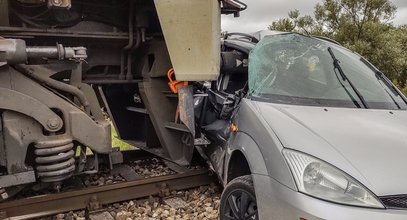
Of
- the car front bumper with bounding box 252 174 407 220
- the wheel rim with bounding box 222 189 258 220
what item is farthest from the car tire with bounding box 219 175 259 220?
the car front bumper with bounding box 252 174 407 220

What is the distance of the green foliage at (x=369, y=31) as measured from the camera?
1600 centimetres

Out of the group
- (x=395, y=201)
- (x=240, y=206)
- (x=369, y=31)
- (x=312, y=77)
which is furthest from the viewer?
(x=369, y=31)

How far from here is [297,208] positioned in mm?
2418

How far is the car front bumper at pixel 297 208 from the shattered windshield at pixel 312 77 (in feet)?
2.94

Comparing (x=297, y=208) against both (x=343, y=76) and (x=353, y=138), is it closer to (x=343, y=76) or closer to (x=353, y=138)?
(x=353, y=138)

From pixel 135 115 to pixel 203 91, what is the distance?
161cm

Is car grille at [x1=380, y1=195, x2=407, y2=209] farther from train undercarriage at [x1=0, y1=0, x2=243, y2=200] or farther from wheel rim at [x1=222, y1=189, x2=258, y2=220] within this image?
train undercarriage at [x1=0, y1=0, x2=243, y2=200]

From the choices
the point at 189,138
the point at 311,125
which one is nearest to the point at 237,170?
the point at 311,125

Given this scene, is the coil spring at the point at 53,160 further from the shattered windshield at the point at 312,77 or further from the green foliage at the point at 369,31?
the green foliage at the point at 369,31

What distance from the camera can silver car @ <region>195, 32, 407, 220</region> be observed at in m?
2.38

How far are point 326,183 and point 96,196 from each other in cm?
275

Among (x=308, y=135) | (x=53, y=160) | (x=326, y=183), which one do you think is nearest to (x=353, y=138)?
(x=308, y=135)

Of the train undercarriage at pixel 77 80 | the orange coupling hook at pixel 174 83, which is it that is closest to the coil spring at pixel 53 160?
the train undercarriage at pixel 77 80

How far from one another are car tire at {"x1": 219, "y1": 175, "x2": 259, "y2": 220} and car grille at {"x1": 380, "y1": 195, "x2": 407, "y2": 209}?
3.10 ft
